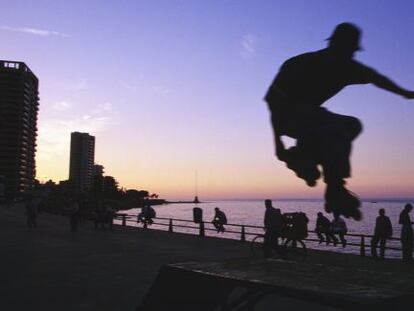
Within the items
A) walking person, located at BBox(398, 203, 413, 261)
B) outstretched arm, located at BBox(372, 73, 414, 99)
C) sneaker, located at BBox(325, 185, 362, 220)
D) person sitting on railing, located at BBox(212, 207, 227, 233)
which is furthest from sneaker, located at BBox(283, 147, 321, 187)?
person sitting on railing, located at BBox(212, 207, 227, 233)

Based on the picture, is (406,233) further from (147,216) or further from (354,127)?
(147,216)

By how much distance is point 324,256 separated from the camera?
60.0ft

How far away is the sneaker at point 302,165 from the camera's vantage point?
4422 millimetres

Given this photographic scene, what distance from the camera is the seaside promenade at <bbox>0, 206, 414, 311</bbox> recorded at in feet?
31.3

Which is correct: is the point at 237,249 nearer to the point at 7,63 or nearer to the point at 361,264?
the point at 361,264

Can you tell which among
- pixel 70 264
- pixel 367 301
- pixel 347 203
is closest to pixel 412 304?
pixel 367 301

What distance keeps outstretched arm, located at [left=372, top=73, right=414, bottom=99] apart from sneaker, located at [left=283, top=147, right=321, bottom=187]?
874 millimetres

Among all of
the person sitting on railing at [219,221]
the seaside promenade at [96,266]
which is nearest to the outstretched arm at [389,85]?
the seaside promenade at [96,266]

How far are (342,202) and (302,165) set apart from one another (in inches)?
18.9

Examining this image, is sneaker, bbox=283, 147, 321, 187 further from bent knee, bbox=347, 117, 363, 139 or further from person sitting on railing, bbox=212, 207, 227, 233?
person sitting on railing, bbox=212, 207, 227, 233

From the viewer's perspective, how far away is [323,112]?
4.35 metres

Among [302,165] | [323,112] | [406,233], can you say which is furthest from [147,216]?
[323,112]

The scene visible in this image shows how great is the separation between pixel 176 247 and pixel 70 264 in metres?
6.47

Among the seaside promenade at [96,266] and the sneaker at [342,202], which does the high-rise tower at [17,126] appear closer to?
the seaside promenade at [96,266]
